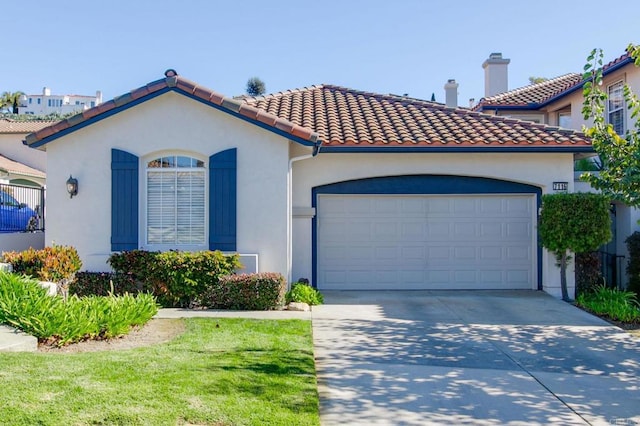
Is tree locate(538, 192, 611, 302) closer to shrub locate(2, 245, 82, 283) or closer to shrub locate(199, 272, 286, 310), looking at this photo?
shrub locate(199, 272, 286, 310)

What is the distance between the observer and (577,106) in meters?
18.5

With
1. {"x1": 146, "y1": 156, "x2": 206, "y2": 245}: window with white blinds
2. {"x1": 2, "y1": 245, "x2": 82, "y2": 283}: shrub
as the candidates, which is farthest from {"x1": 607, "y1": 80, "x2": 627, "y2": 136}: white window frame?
{"x1": 2, "y1": 245, "x2": 82, "y2": 283}: shrub

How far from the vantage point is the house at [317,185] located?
11945 millimetres

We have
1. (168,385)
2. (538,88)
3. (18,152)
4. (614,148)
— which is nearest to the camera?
(168,385)

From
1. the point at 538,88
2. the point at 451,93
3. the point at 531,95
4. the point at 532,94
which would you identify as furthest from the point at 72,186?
the point at 538,88

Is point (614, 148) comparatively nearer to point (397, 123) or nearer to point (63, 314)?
point (397, 123)

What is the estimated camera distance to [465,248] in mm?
13719

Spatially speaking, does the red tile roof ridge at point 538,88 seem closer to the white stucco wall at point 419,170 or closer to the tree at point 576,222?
the white stucco wall at point 419,170

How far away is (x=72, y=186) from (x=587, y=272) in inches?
429

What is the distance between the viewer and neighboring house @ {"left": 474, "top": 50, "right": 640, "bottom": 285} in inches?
561

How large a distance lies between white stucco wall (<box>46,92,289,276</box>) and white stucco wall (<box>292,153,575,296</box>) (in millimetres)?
1518

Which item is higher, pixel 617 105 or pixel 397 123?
pixel 617 105

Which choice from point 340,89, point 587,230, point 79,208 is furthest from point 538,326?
point 340,89

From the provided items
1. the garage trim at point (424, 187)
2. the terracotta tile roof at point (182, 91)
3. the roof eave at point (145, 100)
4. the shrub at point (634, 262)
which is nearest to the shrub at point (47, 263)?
the roof eave at point (145, 100)
